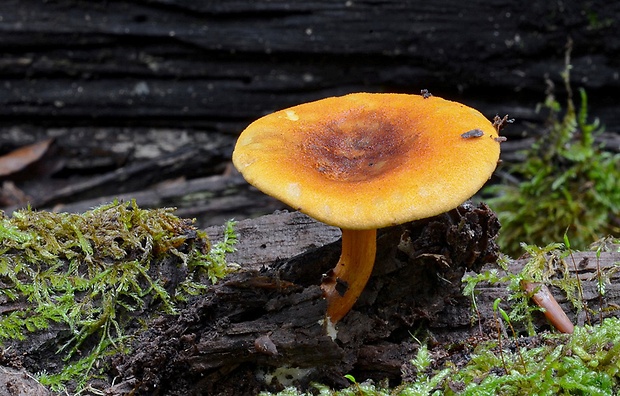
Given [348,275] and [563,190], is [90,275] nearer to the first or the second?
[348,275]

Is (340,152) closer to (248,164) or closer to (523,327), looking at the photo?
(248,164)

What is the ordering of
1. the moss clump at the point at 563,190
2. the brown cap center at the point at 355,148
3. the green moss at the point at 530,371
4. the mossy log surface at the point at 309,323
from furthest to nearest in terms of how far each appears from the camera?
the moss clump at the point at 563,190
the mossy log surface at the point at 309,323
the brown cap center at the point at 355,148
the green moss at the point at 530,371

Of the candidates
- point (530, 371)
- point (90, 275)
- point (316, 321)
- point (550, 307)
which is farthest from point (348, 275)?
point (90, 275)

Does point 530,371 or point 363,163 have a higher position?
point 363,163

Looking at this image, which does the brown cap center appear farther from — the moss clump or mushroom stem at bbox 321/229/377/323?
the moss clump

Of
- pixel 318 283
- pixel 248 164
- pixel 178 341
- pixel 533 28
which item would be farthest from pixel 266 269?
pixel 533 28

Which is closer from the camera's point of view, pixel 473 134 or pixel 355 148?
pixel 473 134

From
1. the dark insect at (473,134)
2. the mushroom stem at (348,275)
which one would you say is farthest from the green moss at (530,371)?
the dark insect at (473,134)

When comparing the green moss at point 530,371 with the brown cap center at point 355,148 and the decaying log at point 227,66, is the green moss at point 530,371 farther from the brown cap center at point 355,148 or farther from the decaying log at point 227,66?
the decaying log at point 227,66

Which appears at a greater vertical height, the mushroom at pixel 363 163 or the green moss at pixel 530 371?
the mushroom at pixel 363 163
